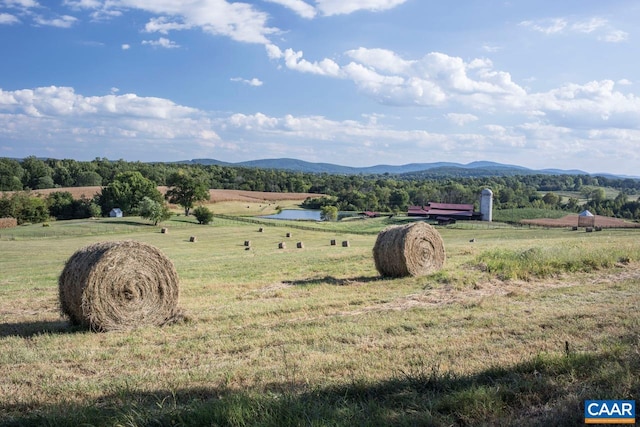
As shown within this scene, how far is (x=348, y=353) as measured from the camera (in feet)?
26.5

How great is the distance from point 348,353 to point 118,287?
598cm

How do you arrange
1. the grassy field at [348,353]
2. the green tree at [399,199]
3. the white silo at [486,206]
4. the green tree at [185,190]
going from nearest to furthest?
the grassy field at [348,353], the white silo at [486,206], the green tree at [185,190], the green tree at [399,199]

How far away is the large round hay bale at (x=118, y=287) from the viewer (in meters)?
10.9

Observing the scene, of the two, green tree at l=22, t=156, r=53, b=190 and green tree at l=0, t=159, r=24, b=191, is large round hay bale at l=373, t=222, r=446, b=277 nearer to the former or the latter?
green tree at l=0, t=159, r=24, b=191

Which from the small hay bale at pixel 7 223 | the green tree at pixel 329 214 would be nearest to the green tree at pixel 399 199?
the green tree at pixel 329 214

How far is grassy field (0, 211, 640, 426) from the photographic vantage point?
5.02 metres

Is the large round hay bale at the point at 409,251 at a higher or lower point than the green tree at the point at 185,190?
lower

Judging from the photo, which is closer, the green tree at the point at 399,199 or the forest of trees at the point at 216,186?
the forest of trees at the point at 216,186

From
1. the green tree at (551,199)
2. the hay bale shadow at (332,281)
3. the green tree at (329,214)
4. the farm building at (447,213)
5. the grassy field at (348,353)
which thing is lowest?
the green tree at (329,214)

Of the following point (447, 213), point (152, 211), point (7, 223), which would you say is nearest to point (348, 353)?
point (152, 211)

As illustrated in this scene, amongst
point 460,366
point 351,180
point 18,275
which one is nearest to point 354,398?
point 460,366

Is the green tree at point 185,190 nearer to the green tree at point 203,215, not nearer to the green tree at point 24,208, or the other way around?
the green tree at point 203,215

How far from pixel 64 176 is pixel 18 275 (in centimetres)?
11902

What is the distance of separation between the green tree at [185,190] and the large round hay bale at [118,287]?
77.3m
